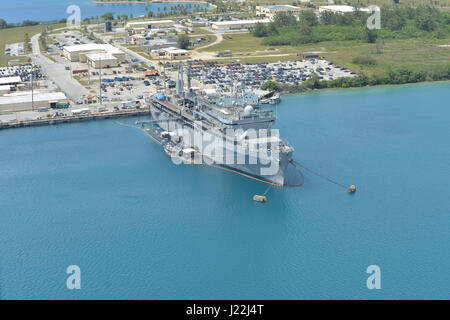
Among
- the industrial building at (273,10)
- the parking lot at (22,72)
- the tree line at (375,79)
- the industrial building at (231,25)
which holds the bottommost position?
the tree line at (375,79)

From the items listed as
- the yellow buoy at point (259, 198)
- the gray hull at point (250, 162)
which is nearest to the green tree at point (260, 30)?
the gray hull at point (250, 162)

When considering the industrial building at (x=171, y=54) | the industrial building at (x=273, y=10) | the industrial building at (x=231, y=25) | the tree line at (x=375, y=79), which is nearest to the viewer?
the tree line at (x=375, y=79)

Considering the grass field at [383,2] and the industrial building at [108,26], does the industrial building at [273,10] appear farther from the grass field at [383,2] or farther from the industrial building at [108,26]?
the industrial building at [108,26]

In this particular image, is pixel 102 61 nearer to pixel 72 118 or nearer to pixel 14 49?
pixel 72 118

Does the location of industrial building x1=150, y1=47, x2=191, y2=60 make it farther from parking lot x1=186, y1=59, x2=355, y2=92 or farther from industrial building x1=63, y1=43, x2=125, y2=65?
industrial building x1=63, y1=43, x2=125, y2=65

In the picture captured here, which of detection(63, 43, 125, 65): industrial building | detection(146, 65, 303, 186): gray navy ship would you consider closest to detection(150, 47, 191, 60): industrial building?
detection(63, 43, 125, 65): industrial building

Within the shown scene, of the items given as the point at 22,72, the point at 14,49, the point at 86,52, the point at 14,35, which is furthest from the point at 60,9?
the point at 22,72
